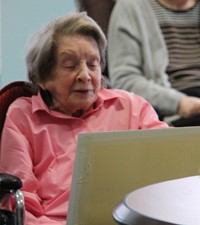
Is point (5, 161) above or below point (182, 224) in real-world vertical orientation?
→ below

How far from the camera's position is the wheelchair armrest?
1631mm

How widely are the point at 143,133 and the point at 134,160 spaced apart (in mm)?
63

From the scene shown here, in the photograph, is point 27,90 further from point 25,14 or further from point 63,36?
point 25,14

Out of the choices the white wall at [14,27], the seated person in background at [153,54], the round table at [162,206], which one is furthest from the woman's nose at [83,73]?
the white wall at [14,27]

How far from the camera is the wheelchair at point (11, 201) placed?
1604 mm

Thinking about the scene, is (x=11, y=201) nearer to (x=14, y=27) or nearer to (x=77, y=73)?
(x=77, y=73)

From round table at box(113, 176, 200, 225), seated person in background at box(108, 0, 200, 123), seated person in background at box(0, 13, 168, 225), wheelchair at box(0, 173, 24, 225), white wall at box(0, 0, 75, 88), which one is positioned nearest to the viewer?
round table at box(113, 176, 200, 225)

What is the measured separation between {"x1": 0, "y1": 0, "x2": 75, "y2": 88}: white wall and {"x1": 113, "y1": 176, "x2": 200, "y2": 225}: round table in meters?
2.29

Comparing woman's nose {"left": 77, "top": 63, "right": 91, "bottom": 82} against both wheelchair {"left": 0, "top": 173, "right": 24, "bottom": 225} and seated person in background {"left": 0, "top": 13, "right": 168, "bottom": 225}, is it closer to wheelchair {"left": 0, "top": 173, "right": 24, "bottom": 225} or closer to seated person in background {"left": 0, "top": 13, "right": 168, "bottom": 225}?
seated person in background {"left": 0, "top": 13, "right": 168, "bottom": 225}

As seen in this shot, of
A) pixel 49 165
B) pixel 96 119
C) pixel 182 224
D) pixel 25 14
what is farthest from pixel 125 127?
pixel 25 14

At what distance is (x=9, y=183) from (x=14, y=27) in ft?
5.88

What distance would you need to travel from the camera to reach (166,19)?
2537mm

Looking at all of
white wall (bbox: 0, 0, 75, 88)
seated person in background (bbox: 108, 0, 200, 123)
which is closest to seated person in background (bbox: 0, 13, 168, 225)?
seated person in background (bbox: 108, 0, 200, 123)

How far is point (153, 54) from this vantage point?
2498mm
